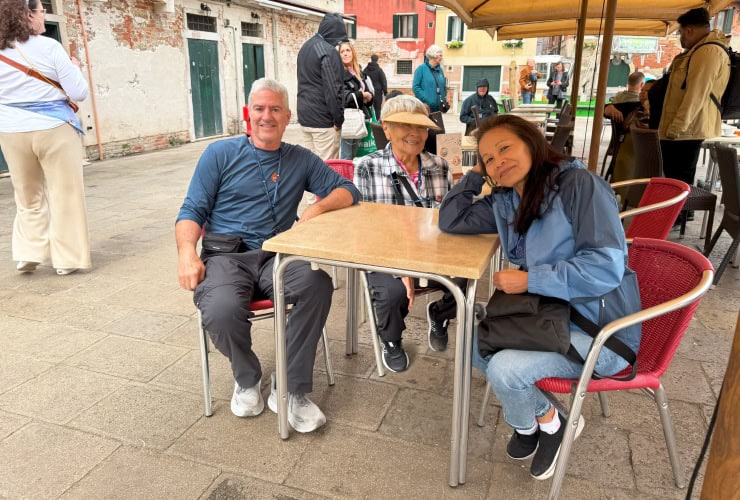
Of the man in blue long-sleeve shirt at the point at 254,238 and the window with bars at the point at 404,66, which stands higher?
the window with bars at the point at 404,66

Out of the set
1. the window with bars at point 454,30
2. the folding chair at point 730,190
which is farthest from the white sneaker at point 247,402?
the window with bars at point 454,30

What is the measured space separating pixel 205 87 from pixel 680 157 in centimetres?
995

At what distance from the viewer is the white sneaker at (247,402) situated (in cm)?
232

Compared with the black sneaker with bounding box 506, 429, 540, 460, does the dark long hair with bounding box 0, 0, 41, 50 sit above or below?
above

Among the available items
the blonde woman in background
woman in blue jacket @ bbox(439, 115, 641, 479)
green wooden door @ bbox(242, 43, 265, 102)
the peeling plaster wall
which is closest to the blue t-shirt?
woman in blue jacket @ bbox(439, 115, 641, 479)

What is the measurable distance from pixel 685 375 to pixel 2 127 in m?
4.09

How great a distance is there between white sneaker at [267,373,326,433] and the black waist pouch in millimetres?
669

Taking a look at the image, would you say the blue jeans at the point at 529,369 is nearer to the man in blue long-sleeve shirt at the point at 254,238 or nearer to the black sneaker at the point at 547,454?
the black sneaker at the point at 547,454

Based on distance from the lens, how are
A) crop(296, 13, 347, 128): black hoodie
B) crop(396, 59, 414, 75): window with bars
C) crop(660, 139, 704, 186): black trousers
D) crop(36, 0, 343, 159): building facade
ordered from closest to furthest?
1. crop(660, 139, 704, 186): black trousers
2. crop(296, 13, 347, 128): black hoodie
3. crop(36, 0, 343, 159): building facade
4. crop(396, 59, 414, 75): window with bars

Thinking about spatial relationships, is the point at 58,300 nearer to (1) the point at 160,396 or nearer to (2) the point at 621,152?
(1) the point at 160,396

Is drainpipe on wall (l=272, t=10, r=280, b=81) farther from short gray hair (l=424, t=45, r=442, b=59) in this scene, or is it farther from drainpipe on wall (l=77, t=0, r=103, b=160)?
short gray hair (l=424, t=45, r=442, b=59)

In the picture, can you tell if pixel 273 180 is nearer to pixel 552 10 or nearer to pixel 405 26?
pixel 552 10

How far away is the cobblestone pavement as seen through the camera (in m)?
1.95

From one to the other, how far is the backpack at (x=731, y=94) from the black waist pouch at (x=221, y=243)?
363cm
